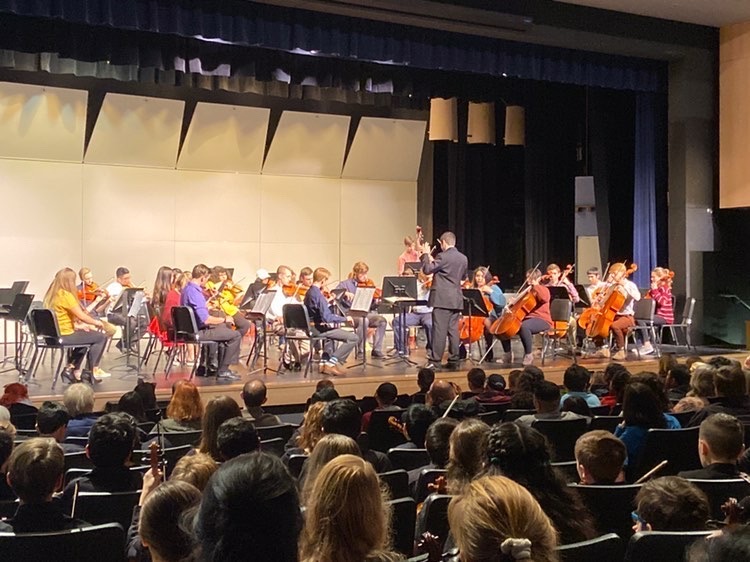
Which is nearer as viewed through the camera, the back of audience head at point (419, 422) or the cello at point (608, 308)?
the back of audience head at point (419, 422)

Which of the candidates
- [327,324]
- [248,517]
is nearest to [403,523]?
[248,517]

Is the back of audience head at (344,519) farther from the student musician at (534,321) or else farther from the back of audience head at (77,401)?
the student musician at (534,321)

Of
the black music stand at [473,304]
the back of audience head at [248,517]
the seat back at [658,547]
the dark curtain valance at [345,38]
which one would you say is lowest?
the seat back at [658,547]

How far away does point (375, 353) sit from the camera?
395 inches

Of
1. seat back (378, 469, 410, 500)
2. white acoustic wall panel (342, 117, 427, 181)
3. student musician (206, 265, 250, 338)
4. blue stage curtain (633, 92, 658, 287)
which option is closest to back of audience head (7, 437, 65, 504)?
seat back (378, 469, 410, 500)

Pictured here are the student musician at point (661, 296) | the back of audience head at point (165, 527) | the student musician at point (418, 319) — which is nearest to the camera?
the back of audience head at point (165, 527)

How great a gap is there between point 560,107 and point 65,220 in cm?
859

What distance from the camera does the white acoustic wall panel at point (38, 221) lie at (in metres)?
11.7

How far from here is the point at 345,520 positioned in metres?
1.87

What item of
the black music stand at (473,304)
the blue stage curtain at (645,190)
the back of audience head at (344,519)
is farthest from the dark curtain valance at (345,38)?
the back of audience head at (344,519)

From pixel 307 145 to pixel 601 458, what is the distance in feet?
36.5

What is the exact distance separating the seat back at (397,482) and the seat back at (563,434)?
122 centimetres

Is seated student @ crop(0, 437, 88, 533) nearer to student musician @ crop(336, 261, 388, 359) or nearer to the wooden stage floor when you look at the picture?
the wooden stage floor

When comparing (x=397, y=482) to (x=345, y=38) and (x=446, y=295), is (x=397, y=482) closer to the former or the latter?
(x=446, y=295)
